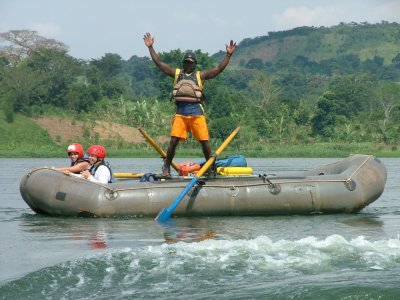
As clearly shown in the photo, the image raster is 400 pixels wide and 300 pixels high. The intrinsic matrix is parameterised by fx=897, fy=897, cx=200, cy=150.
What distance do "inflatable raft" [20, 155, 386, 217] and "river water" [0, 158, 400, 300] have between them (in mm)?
518

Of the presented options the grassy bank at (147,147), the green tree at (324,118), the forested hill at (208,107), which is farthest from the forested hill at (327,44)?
the grassy bank at (147,147)

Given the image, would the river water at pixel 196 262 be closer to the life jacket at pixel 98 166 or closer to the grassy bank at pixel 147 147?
the life jacket at pixel 98 166

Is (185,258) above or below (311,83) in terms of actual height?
below

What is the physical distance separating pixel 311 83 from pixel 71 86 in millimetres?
33587

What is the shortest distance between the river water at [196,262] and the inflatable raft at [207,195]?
518mm

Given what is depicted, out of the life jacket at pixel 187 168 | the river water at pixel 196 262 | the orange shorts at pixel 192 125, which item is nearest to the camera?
the river water at pixel 196 262

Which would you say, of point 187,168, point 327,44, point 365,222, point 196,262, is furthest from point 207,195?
point 327,44

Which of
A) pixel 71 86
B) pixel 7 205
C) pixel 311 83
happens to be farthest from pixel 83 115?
pixel 7 205

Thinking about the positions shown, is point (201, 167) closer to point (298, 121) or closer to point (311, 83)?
point (298, 121)

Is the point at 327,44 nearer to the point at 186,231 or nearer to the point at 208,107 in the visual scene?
Result: the point at 208,107

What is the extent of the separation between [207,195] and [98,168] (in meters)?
1.50

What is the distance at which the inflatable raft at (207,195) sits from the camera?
37.6ft

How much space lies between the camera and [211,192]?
1173 centimetres

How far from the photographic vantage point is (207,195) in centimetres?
1171
